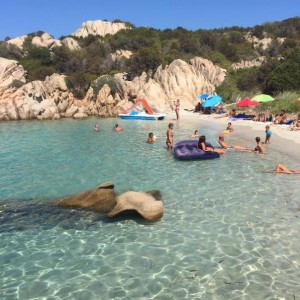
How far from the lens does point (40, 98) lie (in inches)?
1784

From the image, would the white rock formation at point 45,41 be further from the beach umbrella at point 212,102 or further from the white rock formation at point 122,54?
the beach umbrella at point 212,102

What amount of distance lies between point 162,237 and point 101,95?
39712 millimetres

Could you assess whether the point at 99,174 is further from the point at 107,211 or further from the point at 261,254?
the point at 261,254

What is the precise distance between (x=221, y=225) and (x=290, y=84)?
112 ft

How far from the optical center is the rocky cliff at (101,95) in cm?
4362

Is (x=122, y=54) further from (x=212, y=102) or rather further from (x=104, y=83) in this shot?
(x=212, y=102)

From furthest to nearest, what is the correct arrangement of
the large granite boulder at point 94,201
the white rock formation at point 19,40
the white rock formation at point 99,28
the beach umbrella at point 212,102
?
the white rock formation at point 99,28 < the white rock formation at point 19,40 < the beach umbrella at point 212,102 < the large granite boulder at point 94,201

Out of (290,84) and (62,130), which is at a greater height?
Answer: (290,84)

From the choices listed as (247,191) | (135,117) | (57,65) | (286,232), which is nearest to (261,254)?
(286,232)

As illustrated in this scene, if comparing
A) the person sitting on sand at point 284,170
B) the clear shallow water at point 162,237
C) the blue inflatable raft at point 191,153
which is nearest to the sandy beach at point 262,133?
the person sitting on sand at point 284,170

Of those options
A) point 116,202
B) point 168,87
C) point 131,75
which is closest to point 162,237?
point 116,202

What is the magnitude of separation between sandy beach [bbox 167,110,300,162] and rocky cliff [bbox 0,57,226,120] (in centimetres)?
876

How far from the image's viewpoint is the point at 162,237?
29.1 ft

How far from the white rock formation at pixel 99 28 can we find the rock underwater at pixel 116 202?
4057 inches
